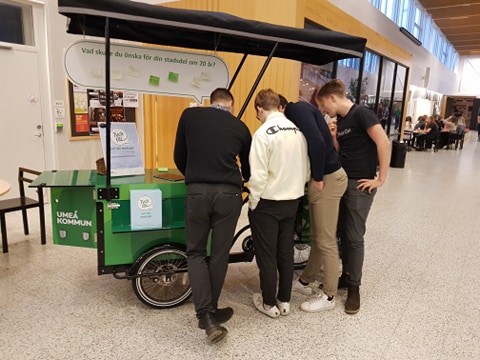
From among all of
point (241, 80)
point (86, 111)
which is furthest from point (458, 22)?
point (86, 111)

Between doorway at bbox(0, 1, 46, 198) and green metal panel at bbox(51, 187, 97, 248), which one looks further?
doorway at bbox(0, 1, 46, 198)

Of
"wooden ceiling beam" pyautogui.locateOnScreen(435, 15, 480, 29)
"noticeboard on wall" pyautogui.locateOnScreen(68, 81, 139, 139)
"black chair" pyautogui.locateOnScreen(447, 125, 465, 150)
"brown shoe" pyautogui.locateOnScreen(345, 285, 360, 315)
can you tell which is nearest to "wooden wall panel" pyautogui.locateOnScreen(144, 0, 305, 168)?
"noticeboard on wall" pyautogui.locateOnScreen(68, 81, 139, 139)

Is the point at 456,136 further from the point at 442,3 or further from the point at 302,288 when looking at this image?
the point at 302,288

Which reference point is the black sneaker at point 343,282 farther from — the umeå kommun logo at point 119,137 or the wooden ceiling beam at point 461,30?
the wooden ceiling beam at point 461,30

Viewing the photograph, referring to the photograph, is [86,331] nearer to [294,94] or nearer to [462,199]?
[294,94]

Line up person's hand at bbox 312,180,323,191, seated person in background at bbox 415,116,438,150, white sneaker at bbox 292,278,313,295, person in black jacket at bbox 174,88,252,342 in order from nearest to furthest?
person in black jacket at bbox 174,88,252,342
person's hand at bbox 312,180,323,191
white sneaker at bbox 292,278,313,295
seated person in background at bbox 415,116,438,150

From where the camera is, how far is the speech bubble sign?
2.54 m

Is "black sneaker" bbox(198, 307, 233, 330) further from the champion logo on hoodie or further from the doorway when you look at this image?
the doorway

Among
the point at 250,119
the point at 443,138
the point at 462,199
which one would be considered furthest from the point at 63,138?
the point at 443,138

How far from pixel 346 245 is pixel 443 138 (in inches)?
593

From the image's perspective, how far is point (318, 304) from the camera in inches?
108

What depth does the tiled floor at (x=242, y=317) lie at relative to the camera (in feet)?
7.38

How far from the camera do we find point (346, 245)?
9.29 ft

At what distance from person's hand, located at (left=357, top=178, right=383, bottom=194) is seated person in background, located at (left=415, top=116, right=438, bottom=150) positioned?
41.8 feet
